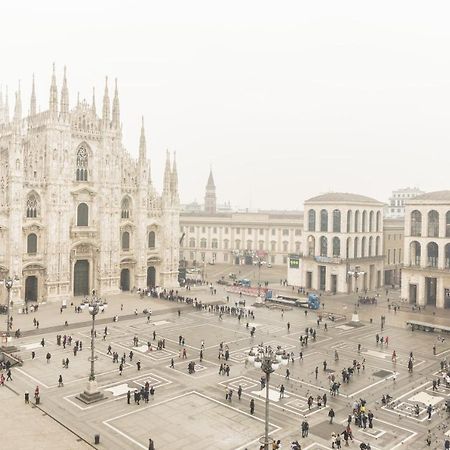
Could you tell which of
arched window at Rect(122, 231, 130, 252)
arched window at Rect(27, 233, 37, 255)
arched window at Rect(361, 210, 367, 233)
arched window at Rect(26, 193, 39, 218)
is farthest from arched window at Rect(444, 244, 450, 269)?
arched window at Rect(26, 193, 39, 218)

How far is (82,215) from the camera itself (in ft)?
216

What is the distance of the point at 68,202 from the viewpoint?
63.2 meters

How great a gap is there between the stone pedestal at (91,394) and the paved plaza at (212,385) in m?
0.27

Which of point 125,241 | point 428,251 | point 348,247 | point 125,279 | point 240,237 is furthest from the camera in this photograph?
point 240,237

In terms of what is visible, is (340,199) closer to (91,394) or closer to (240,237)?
(240,237)

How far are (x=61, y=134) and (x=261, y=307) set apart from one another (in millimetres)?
31639

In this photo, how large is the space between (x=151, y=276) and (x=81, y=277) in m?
10.9

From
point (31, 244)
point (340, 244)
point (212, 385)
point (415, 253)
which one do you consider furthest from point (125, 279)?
point (212, 385)

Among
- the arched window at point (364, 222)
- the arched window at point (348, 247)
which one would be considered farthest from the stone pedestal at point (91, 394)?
the arched window at point (364, 222)

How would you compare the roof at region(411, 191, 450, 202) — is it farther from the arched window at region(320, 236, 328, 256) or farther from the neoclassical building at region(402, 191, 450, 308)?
the arched window at region(320, 236, 328, 256)

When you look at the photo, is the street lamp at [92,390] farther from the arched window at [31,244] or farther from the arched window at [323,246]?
the arched window at [323,246]

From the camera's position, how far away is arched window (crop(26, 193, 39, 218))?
60781 mm

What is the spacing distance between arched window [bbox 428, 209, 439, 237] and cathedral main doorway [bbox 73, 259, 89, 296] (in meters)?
43.2

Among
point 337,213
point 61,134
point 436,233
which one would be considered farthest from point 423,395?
Answer: point 61,134
